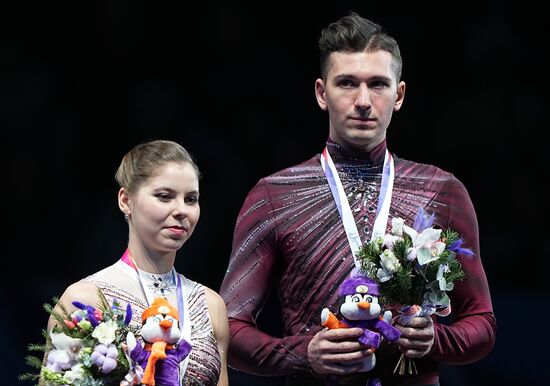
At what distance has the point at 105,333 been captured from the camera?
3.65m

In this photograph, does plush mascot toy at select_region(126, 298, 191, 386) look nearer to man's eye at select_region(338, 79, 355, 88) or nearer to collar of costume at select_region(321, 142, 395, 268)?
collar of costume at select_region(321, 142, 395, 268)

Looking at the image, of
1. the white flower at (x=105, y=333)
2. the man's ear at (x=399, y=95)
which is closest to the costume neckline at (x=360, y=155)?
the man's ear at (x=399, y=95)

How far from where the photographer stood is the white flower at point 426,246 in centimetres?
376

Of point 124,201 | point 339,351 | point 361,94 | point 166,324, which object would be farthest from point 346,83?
point 166,324

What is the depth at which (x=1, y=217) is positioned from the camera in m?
5.47

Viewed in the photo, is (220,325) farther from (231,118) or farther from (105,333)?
(231,118)

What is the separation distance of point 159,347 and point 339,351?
50 cm

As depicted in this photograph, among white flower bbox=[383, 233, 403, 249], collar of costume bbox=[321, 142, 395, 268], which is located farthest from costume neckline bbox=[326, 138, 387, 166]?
white flower bbox=[383, 233, 403, 249]

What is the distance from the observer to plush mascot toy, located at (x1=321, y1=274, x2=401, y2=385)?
12.3ft


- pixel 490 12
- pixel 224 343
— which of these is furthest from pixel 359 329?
pixel 490 12

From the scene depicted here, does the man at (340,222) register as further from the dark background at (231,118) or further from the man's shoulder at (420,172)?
the dark background at (231,118)

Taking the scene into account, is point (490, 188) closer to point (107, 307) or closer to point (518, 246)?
point (518, 246)

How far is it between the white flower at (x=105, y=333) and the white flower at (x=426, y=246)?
2.73ft

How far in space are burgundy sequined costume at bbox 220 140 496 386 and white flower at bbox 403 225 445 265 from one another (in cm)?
29
